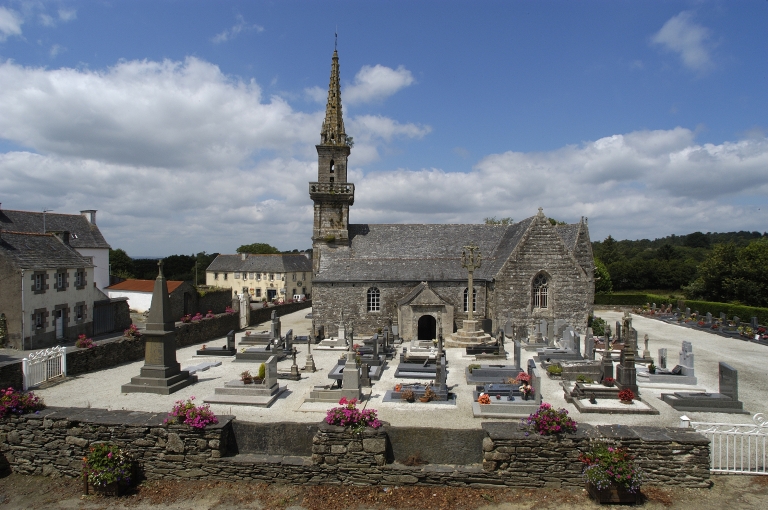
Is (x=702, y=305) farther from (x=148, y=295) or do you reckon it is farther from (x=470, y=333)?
(x=148, y=295)

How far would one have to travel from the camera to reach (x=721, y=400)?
14.9 m

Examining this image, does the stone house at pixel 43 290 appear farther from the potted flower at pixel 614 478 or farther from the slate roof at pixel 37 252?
the potted flower at pixel 614 478

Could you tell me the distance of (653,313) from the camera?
144ft

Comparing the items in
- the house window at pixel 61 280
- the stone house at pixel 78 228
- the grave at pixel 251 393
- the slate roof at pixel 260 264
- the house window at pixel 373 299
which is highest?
the stone house at pixel 78 228

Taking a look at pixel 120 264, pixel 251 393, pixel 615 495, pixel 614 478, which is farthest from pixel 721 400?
pixel 120 264

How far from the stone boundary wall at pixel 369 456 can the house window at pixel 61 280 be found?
2282cm

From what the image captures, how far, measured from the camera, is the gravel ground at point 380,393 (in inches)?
552

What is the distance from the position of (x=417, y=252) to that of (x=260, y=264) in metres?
36.3

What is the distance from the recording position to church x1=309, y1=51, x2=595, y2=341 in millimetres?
30078

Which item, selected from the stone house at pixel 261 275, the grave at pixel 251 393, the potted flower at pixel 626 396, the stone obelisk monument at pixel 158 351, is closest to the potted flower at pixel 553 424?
the potted flower at pixel 626 396

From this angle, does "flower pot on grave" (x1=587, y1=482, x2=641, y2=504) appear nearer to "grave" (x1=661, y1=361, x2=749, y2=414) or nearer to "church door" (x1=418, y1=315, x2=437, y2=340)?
"grave" (x1=661, y1=361, x2=749, y2=414)

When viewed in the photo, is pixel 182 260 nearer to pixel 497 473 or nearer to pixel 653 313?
pixel 653 313

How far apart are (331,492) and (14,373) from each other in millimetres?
13602

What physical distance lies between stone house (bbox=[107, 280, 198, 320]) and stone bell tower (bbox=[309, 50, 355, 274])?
1412 centimetres
